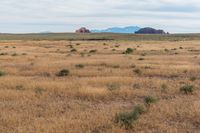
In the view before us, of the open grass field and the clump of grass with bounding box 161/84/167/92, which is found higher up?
the open grass field

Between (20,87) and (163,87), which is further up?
(20,87)

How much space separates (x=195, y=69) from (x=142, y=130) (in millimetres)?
16587

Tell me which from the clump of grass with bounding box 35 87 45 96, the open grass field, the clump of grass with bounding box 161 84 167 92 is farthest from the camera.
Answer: the clump of grass with bounding box 161 84 167 92

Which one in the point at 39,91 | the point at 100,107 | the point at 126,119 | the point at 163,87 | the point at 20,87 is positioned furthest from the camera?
the point at 163,87

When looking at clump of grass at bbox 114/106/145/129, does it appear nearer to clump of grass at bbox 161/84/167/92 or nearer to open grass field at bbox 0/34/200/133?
open grass field at bbox 0/34/200/133

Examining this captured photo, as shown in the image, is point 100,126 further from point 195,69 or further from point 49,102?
point 195,69

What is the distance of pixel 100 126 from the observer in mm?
11156

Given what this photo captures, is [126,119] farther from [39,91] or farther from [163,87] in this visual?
[163,87]

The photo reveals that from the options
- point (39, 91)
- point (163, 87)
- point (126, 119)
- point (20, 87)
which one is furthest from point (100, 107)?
point (20, 87)

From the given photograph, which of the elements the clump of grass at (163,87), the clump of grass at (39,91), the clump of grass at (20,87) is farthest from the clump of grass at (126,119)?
the clump of grass at (20,87)

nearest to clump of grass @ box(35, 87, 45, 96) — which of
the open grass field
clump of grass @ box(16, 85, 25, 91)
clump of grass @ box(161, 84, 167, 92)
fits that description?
the open grass field

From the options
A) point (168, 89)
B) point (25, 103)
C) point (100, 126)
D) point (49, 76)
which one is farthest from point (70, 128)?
point (49, 76)

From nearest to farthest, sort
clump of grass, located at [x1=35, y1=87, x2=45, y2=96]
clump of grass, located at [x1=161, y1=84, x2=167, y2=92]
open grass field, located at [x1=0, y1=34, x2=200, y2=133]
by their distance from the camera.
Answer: open grass field, located at [x1=0, y1=34, x2=200, y2=133]
clump of grass, located at [x1=35, y1=87, x2=45, y2=96]
clump of grass, located at [x1=161, y1=84, x2=167, y2=92]

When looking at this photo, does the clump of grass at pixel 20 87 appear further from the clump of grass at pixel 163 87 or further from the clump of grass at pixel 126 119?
the clump of grass at pixel 126 119
